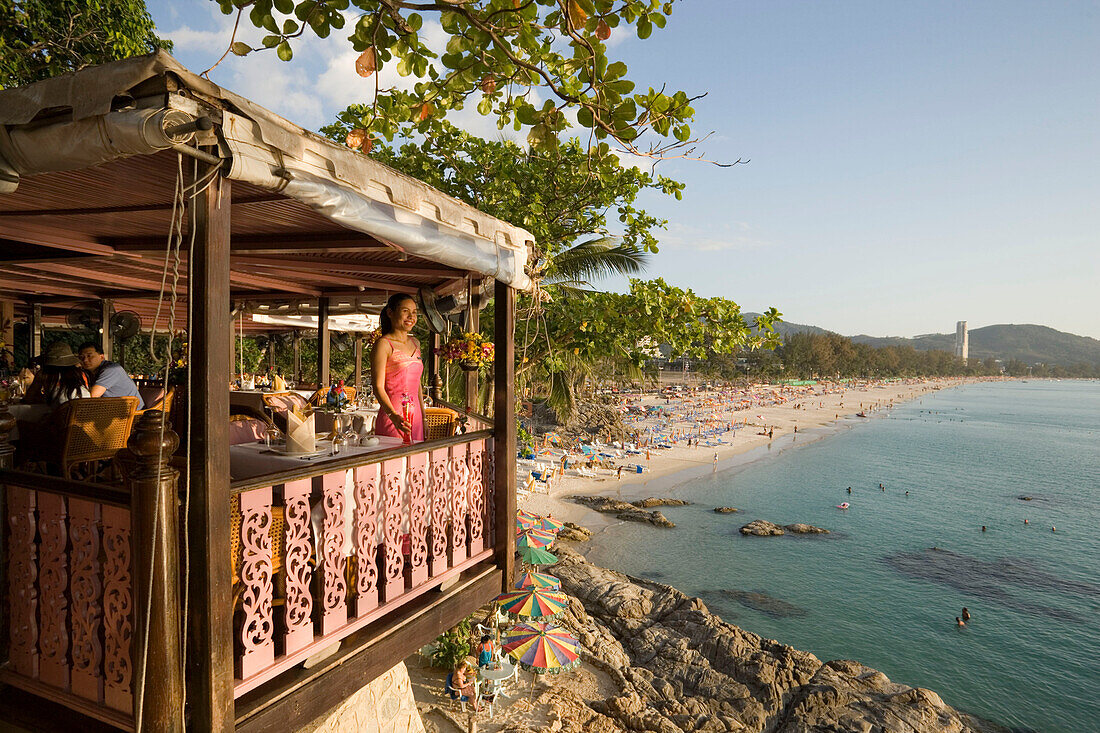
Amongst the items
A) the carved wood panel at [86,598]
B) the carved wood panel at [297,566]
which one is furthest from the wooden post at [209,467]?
the carved wood panel at [86,598]

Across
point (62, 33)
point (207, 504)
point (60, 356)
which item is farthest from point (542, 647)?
point (62, 33)

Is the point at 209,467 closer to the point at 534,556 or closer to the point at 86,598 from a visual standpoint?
the point at 86,598

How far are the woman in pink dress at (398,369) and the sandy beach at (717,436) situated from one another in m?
23.5

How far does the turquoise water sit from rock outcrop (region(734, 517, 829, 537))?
1.68ft

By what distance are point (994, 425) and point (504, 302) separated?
103302 millimetres

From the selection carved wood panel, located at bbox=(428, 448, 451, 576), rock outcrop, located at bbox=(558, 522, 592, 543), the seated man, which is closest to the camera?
carved wood panel, located at bbox=(428, 448, 451, 576)

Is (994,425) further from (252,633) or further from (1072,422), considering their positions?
(252,633)

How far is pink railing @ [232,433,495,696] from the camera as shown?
2.75 metres

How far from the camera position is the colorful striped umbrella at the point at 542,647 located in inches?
434

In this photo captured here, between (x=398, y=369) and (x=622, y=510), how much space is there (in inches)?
1049

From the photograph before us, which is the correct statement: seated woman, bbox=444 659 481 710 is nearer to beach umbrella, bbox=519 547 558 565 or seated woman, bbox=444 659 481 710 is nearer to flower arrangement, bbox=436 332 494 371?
beach umbrella, bbox=519 547 558 565

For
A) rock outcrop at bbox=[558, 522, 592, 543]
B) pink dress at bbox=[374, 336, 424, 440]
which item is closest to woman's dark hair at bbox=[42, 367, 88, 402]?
pink dress at bbox=[374, 336, 424, 440]

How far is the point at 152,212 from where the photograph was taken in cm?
367

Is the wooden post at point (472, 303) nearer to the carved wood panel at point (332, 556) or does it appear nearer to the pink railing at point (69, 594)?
the carved wood panel at point (332, 556)
